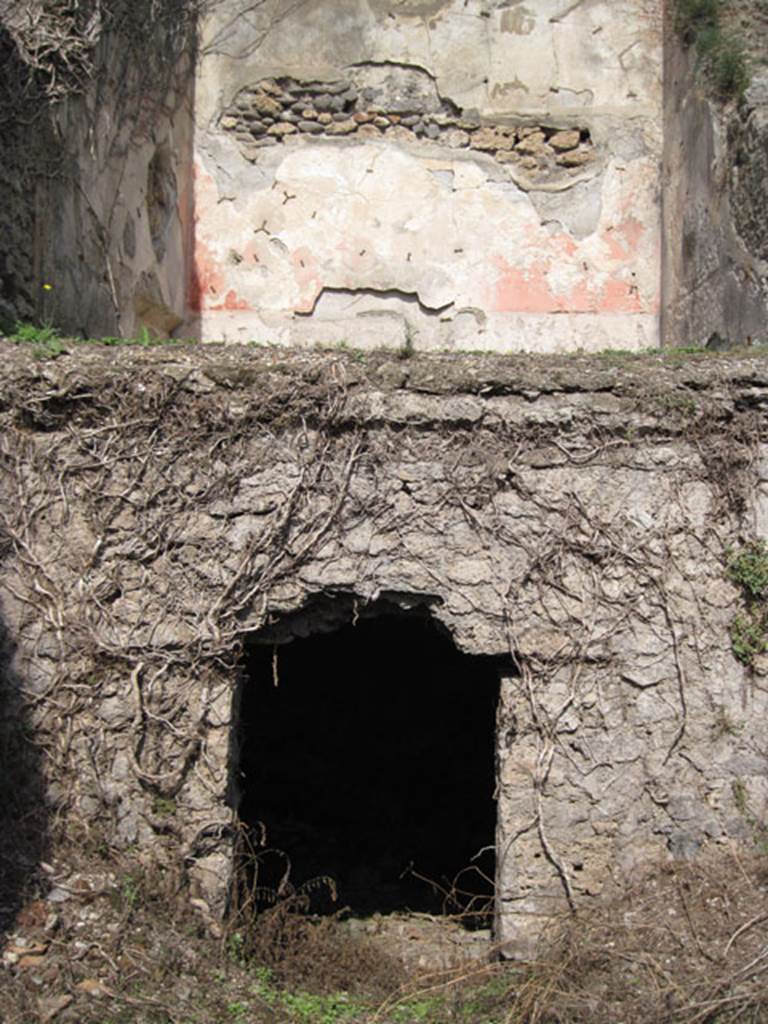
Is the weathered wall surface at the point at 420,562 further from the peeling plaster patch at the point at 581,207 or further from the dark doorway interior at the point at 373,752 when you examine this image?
the peeling plaster patch at the point at 581,207

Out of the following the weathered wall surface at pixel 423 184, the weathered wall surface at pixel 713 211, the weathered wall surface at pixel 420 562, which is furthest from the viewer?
the weathered wall surface at pixel 423 184

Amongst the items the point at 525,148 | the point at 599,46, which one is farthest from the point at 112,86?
the point at 599,46

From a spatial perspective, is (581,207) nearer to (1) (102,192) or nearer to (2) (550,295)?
(2) (550,295)

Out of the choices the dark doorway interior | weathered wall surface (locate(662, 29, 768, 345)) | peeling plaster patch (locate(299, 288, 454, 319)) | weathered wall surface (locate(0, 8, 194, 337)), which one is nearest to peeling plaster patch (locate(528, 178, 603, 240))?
weathered wall surface (locate(662, 29, 768, 345))

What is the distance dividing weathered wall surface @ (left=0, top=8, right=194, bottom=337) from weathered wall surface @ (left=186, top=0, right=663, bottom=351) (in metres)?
0.35

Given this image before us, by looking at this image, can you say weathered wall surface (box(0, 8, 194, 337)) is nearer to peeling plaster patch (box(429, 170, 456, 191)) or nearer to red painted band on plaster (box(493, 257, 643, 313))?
peeling plaster patch (box(429, 170, 456, 191))

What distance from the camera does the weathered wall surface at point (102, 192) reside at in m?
6.22

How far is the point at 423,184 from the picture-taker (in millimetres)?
8438

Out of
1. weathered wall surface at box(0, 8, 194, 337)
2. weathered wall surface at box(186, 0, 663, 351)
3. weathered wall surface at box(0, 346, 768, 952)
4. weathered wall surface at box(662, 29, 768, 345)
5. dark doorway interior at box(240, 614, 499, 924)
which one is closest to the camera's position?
weathered wall surface at box(0, 346, 768, 952)

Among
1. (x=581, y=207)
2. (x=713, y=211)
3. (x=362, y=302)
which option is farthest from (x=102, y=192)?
(x=713, y=211)

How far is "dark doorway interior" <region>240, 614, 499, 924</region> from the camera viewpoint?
7516 mm

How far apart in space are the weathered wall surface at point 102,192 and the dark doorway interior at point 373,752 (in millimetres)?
2276

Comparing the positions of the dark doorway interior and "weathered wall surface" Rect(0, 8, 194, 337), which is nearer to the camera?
"weathered wall surface" Rect(0, 8, 194, 337)

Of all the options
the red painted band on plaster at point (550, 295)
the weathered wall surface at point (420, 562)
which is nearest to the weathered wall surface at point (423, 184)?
the red painted band on plaster at point (550, 295)
